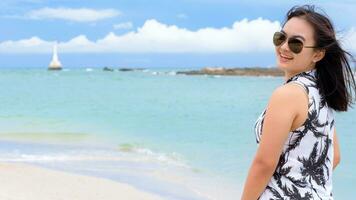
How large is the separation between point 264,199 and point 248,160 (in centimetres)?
825

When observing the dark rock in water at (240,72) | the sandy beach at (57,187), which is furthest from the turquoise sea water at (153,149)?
the dark rock in water at (240,72)

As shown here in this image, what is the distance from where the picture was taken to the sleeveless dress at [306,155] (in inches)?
71.6

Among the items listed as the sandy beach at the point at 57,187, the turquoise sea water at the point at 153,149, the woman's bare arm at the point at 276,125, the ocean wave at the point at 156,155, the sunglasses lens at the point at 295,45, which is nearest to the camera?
the woman's bare arm at the point at 276,125

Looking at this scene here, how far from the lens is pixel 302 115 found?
1771 millimetres

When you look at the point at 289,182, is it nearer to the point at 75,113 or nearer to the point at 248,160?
the point at 248,160

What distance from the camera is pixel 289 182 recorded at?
73.2 inches

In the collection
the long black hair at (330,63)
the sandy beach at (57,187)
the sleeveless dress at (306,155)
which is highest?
the long black hair at (330,63)

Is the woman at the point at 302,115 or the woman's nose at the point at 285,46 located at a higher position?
the woman's nose at the point at 285,46

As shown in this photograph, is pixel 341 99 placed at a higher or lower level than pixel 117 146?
higher

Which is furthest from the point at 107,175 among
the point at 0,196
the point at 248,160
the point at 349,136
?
the point at 349,136

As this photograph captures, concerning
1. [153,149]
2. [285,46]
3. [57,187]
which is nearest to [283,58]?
[285,46]

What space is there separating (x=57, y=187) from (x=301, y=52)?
5194 mm

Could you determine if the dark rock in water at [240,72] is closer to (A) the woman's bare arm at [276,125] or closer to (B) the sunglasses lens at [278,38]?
(B) the sunglasses lens at [278,38]

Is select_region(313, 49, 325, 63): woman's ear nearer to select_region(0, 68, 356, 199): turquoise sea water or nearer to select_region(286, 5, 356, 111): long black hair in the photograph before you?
select_region(286, 5, 356, 111): long black hair
